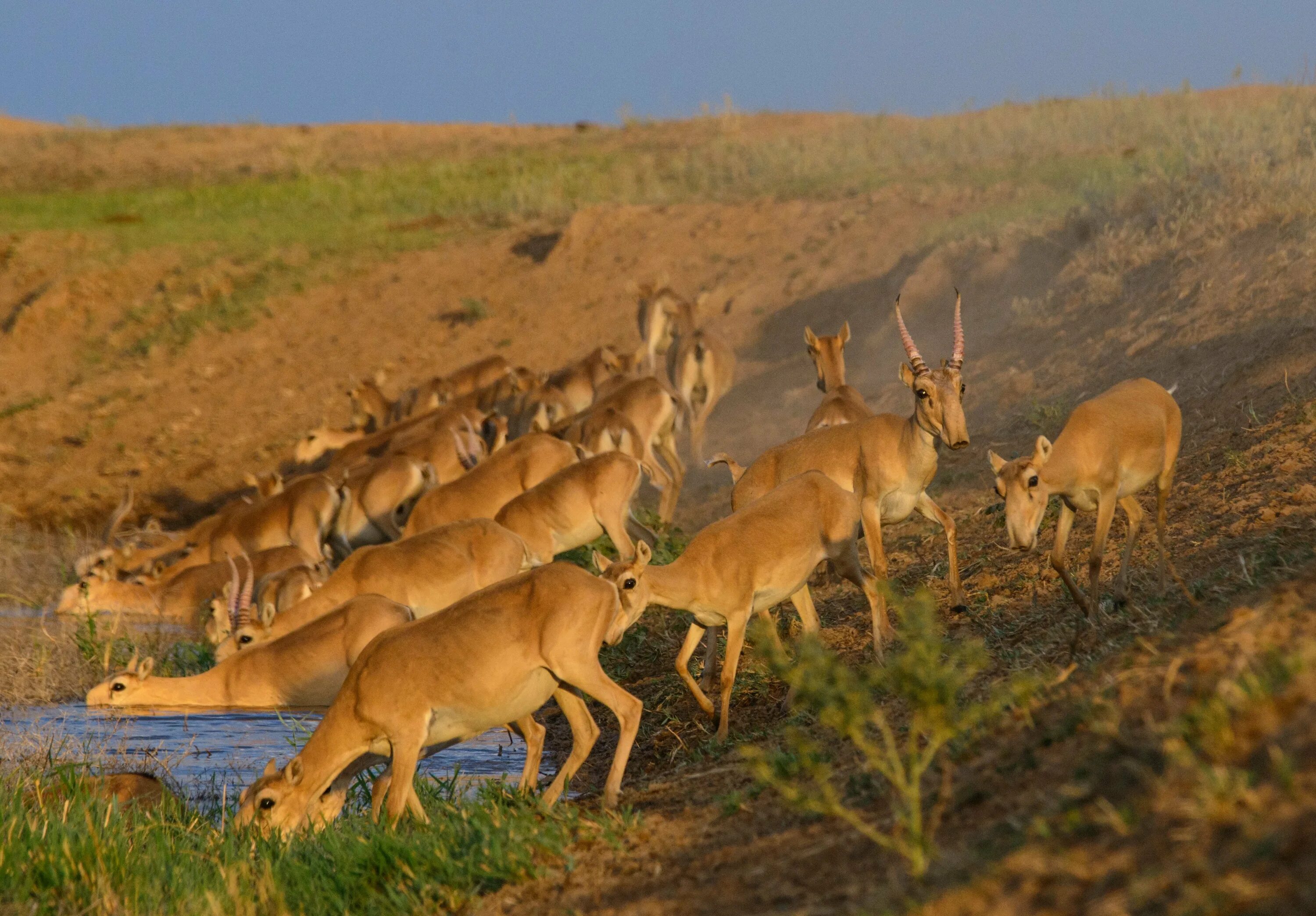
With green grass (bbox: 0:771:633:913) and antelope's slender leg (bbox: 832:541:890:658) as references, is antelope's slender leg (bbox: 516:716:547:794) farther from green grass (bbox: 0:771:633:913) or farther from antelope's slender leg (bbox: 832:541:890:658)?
antelope's slender leg (bbox: 832:541:890:658)

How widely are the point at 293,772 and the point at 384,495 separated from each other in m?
8.87

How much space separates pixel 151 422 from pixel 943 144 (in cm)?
1622

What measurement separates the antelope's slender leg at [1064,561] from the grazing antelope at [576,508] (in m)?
4.58

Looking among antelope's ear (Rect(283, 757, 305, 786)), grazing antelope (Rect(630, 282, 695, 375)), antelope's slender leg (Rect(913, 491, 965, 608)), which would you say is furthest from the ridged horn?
grazing antelope (Rect(630, 282, 695, 375))

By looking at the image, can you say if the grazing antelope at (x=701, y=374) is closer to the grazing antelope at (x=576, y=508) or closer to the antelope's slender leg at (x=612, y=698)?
the grazing antelope at (x=576, y=508)

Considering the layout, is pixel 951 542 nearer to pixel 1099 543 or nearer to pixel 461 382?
pixel 1099 543

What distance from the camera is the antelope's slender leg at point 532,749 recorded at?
793cm

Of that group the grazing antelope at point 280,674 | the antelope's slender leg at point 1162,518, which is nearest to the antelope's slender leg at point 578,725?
the grazing antelope at point 280,674

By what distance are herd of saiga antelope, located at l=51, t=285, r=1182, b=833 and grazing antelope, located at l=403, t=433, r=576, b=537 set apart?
0.08 feet

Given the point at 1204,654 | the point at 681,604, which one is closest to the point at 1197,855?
the point at 1204,654

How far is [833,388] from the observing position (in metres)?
14.1

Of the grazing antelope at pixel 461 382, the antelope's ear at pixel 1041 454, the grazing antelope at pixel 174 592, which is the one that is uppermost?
the grazing antelope at pixel 461 382

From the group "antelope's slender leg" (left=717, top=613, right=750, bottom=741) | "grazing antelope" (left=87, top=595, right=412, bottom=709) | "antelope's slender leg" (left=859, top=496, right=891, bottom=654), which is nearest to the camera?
"antelope's slender leg" (left=717, top=613, right=750, bottom=741)

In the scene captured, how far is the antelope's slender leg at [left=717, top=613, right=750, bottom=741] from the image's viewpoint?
834 centimetres
